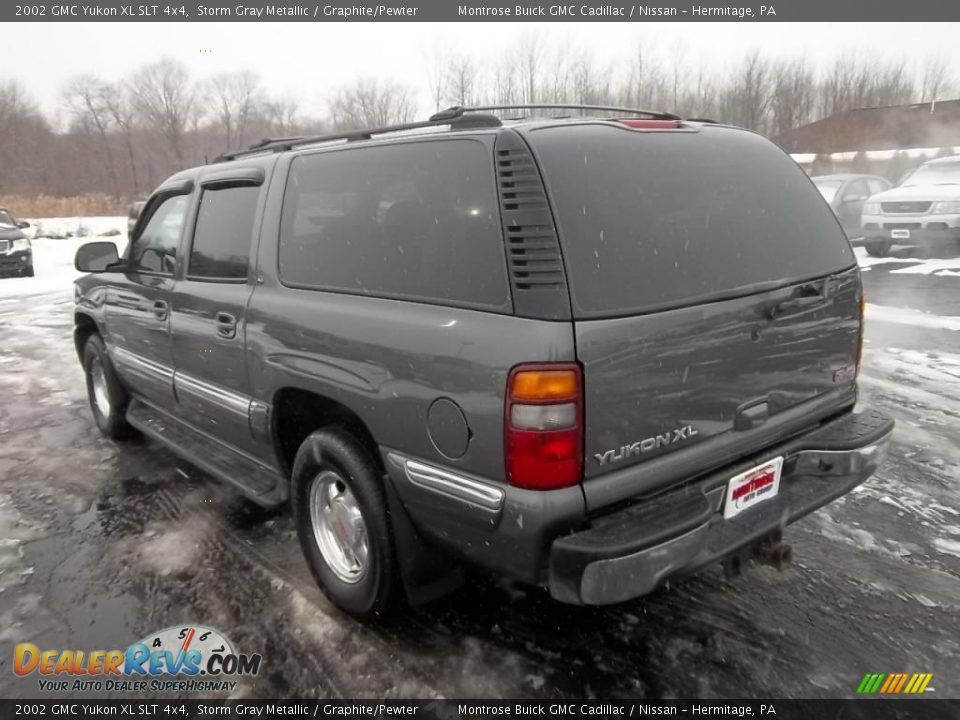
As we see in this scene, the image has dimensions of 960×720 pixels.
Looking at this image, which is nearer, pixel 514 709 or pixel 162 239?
pixel 514 709

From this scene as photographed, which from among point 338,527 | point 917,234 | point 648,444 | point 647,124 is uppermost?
point 647,124

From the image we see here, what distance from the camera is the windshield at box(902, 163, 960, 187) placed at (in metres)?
13.1

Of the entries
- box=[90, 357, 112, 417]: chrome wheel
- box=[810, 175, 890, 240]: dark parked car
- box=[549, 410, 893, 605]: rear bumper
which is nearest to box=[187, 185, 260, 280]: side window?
box=[90, 357, 112, 417]: chrome wheel

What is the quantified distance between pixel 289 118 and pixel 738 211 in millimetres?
48249

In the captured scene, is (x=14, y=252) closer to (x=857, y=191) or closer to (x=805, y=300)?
(x=805, y=300)

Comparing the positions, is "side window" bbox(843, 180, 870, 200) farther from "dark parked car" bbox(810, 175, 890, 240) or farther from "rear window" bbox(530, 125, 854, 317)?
"rear window" bbox(530, 125, 854, 317)

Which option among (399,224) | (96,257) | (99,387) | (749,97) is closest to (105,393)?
(99,387)

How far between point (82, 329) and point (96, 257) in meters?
1.22

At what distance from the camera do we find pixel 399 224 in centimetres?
249

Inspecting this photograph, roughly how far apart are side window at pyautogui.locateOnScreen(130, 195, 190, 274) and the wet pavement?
1403 mm

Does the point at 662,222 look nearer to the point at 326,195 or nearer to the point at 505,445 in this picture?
the point at 505,445

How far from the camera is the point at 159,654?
2.67 metres

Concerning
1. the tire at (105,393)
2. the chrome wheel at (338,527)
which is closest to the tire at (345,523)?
the chrome wheel at (338,527)

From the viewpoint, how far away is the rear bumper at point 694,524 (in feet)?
6.57
